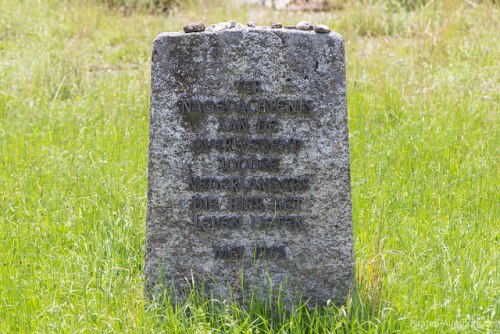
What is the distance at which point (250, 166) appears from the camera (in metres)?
3.40

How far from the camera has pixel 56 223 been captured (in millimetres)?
4301

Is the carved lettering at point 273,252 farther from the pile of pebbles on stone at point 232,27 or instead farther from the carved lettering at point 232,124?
the pile of pebbles on stone at point 232,27

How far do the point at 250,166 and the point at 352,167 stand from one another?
6.24 feet

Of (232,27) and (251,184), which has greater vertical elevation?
(232,27)

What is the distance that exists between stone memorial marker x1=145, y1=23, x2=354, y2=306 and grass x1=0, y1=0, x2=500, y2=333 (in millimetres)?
161

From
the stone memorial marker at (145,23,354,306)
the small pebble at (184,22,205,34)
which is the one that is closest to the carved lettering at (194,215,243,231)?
the stone memorial marker at (145,23,354,306)

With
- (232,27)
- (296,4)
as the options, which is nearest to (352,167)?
(232,27)

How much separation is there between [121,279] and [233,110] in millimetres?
1007

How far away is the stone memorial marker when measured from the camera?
130 inches

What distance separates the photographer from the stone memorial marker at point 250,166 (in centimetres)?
330

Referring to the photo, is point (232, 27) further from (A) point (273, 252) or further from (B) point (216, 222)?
(A) point (273, 252)

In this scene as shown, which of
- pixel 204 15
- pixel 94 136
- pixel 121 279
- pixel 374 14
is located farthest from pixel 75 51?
pixel 121 279

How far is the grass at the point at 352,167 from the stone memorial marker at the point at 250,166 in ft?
0.53

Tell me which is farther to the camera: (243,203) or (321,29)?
(243,203)
